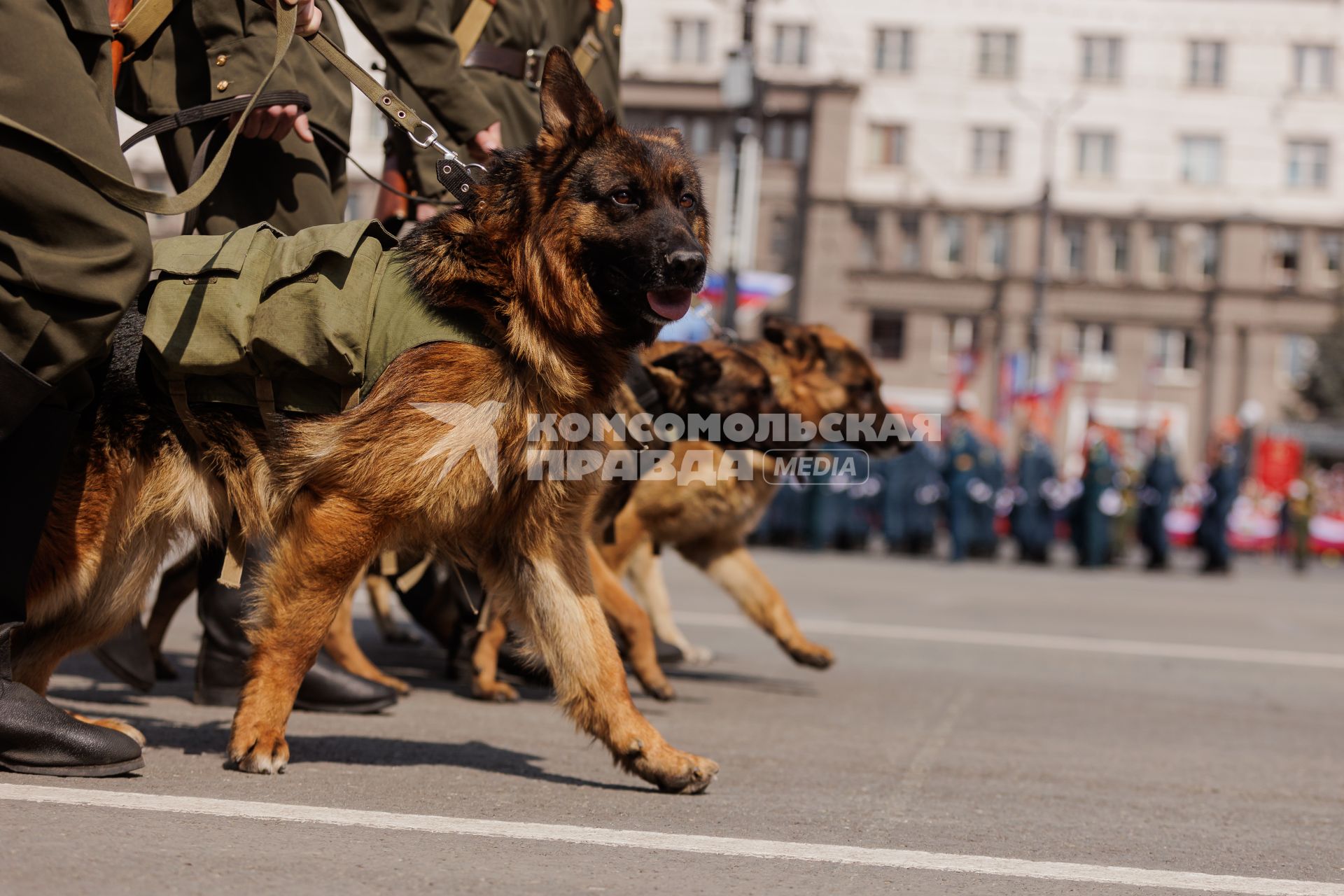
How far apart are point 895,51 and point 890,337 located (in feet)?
31.6

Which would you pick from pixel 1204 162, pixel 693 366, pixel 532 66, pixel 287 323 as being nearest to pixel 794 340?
pixel 693 366

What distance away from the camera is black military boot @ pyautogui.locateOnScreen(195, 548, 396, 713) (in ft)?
17.1

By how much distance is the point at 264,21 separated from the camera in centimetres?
467

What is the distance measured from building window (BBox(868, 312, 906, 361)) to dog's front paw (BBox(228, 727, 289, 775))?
49496 mm

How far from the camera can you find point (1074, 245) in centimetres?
5209

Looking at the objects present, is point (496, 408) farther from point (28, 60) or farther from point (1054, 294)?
point (1054, 294)

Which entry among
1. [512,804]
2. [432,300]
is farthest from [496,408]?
[512,804]

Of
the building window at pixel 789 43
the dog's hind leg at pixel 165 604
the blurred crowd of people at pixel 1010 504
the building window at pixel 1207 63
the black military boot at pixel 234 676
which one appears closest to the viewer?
the black military boot at pixel 234 676

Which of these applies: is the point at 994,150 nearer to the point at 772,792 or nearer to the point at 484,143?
the point at 484,143

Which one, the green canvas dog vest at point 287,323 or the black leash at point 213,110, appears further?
the black leash at point 213,110

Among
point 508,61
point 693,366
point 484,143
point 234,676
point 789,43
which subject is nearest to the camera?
point 484,143

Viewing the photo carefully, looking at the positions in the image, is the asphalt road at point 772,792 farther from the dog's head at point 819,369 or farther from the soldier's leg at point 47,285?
the dog's head at point 819,369

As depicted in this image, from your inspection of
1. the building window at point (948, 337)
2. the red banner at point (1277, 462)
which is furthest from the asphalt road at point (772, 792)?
the building window at point (948, 337)

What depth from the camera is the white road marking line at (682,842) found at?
3.26m
